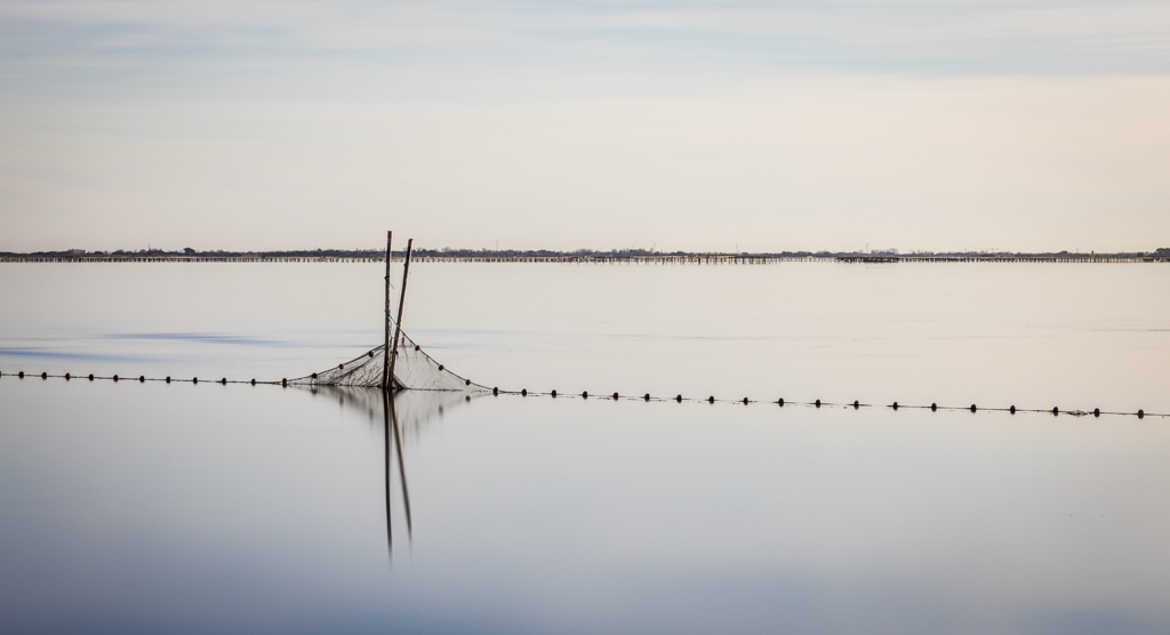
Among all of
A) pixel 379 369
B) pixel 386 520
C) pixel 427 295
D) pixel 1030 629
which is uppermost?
pixel 427 295

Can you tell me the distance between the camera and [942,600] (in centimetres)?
1332

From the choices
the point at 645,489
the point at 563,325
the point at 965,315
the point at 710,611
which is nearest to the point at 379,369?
the point at 645,489

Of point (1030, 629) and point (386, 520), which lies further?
point (386, 520)

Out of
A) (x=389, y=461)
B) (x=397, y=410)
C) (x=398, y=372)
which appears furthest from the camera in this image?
(x=398, y=372)

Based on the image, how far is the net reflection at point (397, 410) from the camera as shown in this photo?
67.1ft

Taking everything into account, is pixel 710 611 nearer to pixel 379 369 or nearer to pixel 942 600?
pixel 942 600

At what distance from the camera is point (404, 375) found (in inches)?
1140

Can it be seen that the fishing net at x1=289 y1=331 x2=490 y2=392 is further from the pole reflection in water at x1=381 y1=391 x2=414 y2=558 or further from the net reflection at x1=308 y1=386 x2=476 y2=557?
the pole reflection in water at x1=381 y1=391 x2=414 y2=558

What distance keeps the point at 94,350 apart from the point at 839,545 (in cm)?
3293

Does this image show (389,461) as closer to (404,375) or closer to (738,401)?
(404,375)

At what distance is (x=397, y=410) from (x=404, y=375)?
267 cm

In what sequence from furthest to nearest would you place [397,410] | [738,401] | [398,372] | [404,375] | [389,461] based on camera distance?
[398,372]
[404,375]
[738,401]
[397,410]
[389,461]

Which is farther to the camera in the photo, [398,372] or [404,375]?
[398,372]

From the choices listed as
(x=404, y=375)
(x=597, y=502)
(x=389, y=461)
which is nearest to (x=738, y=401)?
(x=404, y=375)
